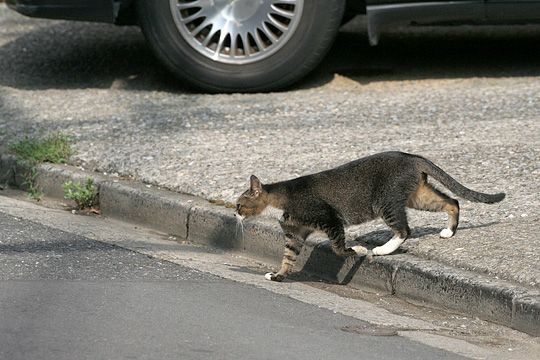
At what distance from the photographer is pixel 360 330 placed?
568cm

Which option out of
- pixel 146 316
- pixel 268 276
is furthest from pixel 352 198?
pixel 146 316

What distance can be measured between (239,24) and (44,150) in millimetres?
2046

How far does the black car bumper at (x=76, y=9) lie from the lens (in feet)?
31.7

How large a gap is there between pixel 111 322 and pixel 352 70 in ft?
18.2

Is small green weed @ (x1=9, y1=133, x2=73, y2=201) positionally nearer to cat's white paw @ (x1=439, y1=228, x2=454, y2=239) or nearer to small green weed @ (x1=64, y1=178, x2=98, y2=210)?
small green weed @ (x1=64, y1=178, x2=98, y2=210)

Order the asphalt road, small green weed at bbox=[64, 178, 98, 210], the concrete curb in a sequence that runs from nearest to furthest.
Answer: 1. the asphalt road
2. the concrete curb
3. small green weed at bbox=[64, 178, 98, 210]

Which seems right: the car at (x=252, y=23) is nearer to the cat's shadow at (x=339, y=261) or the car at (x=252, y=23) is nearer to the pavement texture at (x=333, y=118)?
the pavement texture at (x=333, y=118)

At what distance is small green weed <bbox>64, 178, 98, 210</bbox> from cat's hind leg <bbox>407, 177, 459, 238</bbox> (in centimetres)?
228

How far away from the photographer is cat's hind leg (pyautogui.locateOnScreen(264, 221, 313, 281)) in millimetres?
6559

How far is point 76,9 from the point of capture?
9672 millimetres

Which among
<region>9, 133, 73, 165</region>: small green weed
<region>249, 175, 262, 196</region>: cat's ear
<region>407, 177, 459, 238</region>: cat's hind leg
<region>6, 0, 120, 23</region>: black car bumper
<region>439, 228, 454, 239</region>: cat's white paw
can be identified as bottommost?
<region>439, 228, 454, 239</region>: cat's white paw

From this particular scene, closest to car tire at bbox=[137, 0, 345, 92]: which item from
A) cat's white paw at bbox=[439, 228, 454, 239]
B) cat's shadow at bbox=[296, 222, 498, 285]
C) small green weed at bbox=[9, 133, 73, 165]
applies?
small green weed at bbox=[9, 133, 73, 165]

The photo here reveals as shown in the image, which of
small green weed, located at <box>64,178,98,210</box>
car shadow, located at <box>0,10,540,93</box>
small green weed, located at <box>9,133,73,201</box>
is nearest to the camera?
small green weed, located at <box>64,178,98,210</box>

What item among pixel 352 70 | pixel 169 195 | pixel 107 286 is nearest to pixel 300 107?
pixel 352 70
